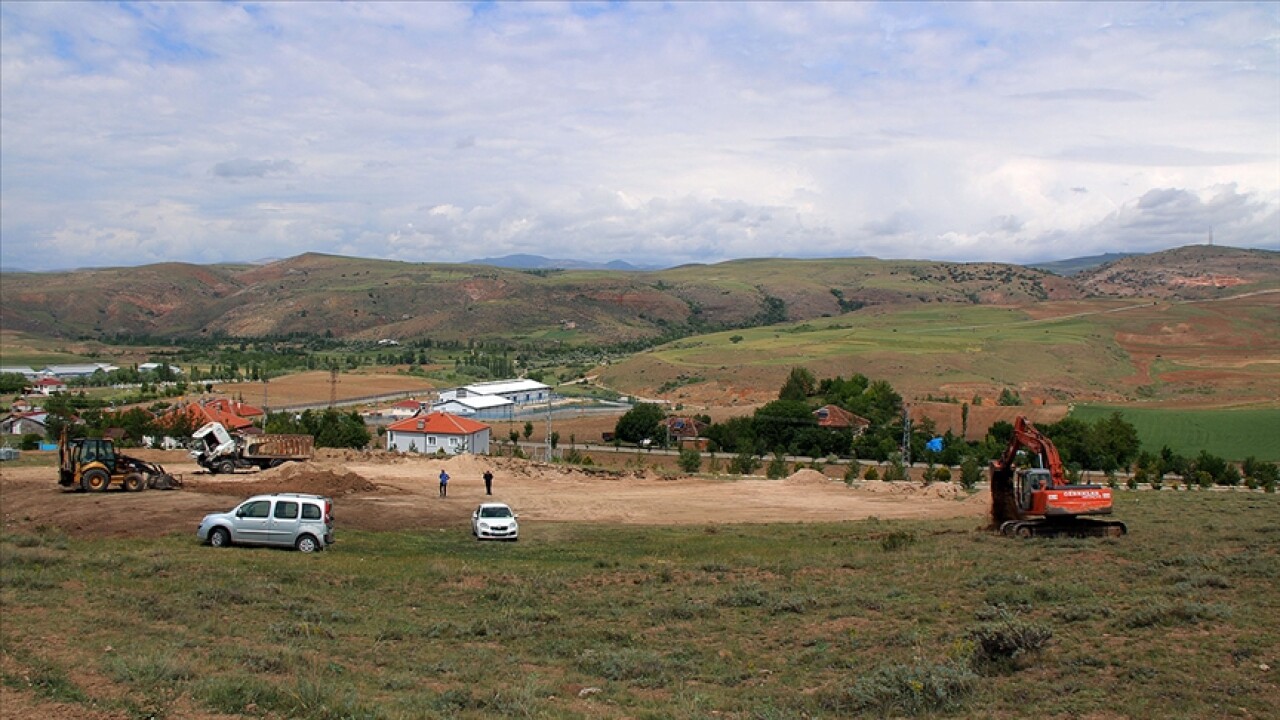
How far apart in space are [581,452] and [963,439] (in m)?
30.6

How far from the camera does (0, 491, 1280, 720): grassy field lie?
36.6ft

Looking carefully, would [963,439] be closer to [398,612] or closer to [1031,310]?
[398,612]

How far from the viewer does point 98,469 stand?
106 ft

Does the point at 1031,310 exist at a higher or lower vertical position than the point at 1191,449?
higher

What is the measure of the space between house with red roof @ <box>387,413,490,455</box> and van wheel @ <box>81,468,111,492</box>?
35244 millimetres

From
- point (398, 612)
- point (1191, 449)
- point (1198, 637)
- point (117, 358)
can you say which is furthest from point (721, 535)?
point (117, 358)

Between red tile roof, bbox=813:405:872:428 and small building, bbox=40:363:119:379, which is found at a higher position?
small building, bbox=40:363:119:379

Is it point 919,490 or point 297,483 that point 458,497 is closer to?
point 297,483

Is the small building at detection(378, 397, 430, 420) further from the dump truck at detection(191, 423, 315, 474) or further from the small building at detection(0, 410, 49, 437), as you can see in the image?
the dump truck at detection(191, 423, 315, 474)

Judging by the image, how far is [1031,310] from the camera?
577 ft

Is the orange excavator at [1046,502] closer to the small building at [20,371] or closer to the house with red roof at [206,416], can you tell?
the house with red roof at [206,416]

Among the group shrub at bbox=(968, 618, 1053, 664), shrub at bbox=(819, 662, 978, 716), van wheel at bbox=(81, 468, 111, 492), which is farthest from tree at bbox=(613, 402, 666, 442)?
shrub at bbox=(819, 662, 978, 716)

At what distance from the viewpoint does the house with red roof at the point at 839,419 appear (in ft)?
259

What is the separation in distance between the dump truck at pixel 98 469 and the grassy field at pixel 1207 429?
2566 inches
